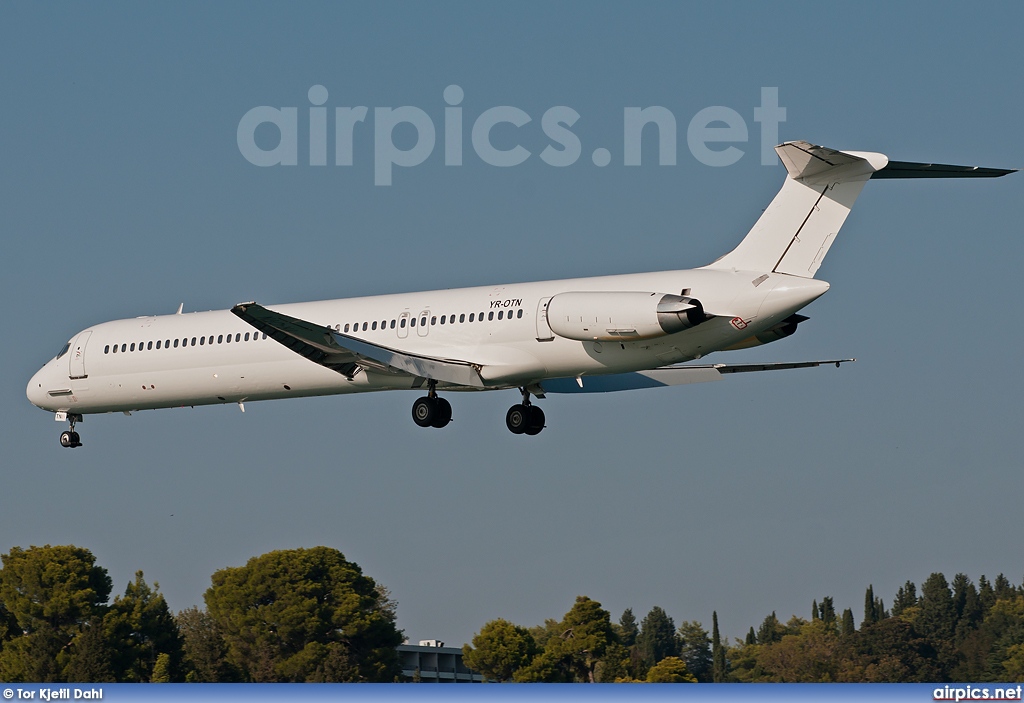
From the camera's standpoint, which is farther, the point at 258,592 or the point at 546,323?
the point at 258,592

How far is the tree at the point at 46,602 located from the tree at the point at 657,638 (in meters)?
54.2

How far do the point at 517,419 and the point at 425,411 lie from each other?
2.03m

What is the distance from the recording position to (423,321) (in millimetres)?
34188

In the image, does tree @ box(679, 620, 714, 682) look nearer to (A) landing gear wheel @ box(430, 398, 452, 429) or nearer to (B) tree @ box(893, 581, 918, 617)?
(B) tree @ box(893, 581, 918, 617)

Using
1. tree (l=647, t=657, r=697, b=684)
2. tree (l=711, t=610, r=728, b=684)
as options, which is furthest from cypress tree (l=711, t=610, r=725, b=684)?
tree (l=647, t=657, r=697, b=684)

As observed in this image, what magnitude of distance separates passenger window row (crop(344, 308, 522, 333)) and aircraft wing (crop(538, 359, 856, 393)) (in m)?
2.77

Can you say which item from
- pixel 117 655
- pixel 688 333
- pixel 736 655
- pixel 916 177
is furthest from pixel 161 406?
pixel 736 655

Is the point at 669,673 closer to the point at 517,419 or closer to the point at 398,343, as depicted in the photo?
the point at 517,419

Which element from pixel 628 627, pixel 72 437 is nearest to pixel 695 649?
pixel 628 627

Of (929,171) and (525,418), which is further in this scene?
(525,418)

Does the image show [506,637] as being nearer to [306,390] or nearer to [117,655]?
[117,655]

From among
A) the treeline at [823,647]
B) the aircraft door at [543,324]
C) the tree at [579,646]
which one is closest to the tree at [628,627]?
the treeline at [823,647]

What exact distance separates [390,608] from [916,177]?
6596 cm

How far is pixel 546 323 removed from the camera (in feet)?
105
